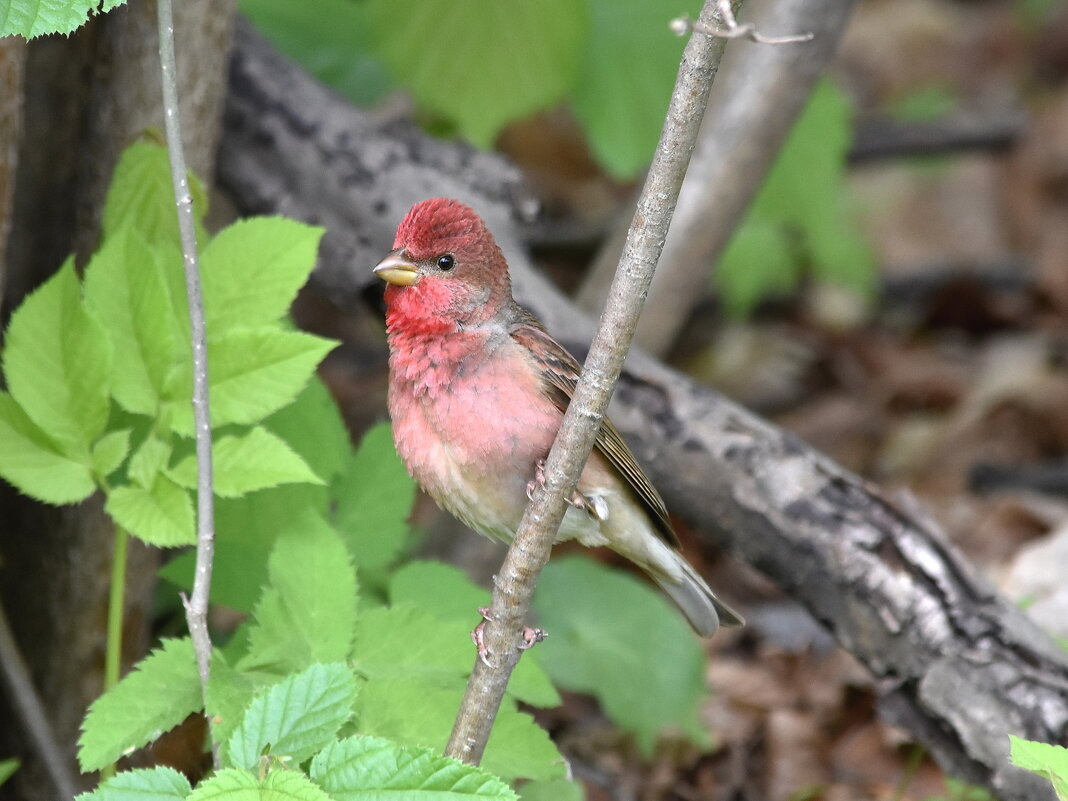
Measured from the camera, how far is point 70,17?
7.11 ft

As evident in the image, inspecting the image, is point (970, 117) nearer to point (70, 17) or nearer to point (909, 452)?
point (909, 452)

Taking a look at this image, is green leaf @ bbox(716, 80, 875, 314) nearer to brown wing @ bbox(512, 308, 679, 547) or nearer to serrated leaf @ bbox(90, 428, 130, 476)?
brown wing @ bbox(512, 308, 679, 547)

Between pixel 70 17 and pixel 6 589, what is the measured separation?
1.90m

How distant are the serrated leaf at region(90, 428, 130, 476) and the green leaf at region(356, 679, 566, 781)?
0.70 meters

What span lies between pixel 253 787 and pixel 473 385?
Result: 1.08m

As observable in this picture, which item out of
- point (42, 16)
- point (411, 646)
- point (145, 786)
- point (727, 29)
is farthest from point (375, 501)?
point (727, 29)

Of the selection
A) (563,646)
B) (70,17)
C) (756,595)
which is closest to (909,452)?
(756,595)

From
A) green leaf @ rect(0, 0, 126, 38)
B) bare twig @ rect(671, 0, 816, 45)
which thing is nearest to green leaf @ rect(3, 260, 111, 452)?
green leaf @ rect(0, 0, 126, 38)

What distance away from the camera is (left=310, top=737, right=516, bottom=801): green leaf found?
2.04m

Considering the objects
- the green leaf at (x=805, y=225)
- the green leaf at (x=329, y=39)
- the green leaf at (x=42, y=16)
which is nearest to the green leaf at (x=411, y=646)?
the green leaf at (x=42, y=16)

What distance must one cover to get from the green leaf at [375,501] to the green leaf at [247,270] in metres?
0.52

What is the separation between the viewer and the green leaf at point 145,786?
81.7 inches

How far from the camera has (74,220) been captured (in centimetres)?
329

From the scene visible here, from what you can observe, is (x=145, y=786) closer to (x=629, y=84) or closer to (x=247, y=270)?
(x=247, y=270)
